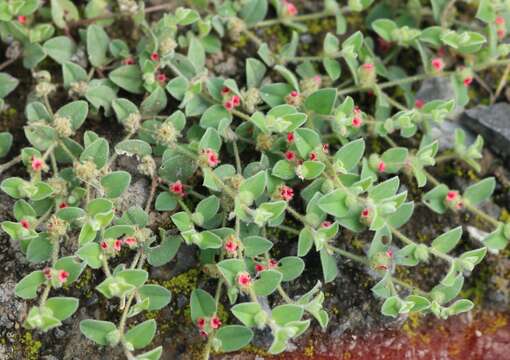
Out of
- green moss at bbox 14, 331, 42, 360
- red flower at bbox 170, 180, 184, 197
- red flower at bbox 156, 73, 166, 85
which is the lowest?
green moss at bbox 14, 331, 42, 360

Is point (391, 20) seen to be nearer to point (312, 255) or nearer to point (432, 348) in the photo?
point (312, 255)

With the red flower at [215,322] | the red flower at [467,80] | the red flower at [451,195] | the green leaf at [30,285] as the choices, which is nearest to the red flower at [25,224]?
the green leaf at [30,285]

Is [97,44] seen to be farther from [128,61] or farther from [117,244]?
[117,244]

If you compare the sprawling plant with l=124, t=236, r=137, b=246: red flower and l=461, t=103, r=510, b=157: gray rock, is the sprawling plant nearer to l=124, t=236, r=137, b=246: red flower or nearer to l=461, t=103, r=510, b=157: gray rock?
l=124, t=236, r=137, b=246: red flower

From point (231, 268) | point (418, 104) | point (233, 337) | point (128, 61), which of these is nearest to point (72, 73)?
point (128, 61)

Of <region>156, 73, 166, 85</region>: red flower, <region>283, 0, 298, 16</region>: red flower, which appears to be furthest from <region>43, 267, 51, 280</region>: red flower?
<region>283, 0, 298, 16</region>: red flower

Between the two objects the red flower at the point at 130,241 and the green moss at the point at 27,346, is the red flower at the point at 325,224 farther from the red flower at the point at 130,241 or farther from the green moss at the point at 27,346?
the green moss at the point at 27,346

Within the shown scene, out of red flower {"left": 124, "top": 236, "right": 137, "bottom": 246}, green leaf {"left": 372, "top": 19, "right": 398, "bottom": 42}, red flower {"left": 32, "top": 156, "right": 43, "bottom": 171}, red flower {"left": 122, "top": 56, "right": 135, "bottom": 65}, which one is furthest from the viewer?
green leaf {"left": 372, "top": 19, "right": 398, "bottom": 42}
